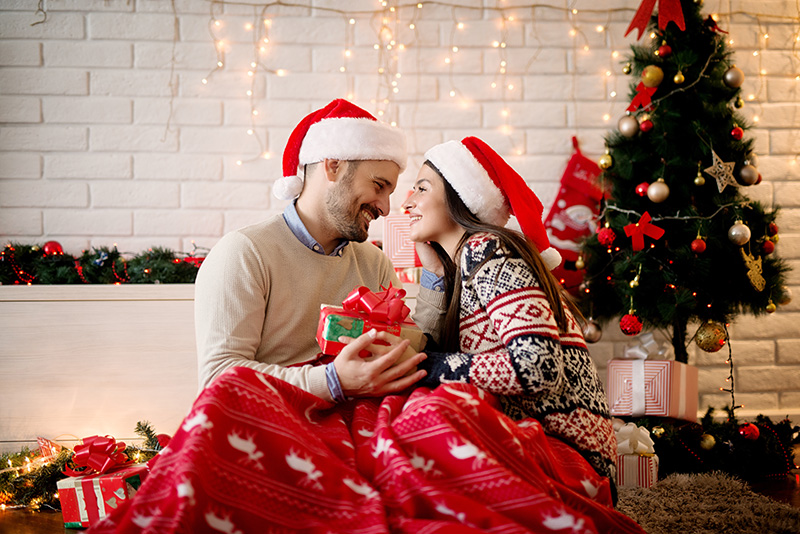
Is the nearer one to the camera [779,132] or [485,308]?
[485,308]

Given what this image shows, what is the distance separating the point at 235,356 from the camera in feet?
4.92

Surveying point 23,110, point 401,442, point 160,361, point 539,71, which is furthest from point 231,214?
point 401,442

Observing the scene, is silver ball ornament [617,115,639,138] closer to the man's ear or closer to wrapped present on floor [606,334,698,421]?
wrapped present on floor [606,334,698,421]

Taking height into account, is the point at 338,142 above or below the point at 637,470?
above

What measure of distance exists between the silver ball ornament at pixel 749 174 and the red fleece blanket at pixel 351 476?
1794 millimetres

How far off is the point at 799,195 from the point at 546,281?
2.26 metres

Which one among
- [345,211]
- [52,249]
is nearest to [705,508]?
[345,211]

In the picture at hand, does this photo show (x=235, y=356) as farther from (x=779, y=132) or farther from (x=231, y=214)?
(x=779, y=132)

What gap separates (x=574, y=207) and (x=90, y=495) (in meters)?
2.30

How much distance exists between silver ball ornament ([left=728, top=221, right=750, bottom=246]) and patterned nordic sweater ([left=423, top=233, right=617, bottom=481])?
122 cm

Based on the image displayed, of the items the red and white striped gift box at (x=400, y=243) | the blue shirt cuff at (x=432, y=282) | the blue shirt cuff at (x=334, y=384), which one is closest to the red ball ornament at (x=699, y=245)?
the red and white striped gift box at (x=400, y=243)

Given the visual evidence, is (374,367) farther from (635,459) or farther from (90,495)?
(635,459)

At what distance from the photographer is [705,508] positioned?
5.97 feet

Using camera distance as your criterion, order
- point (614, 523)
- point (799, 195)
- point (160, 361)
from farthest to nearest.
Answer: point (799, 195) → point (160, 361) → point (614, 523)
